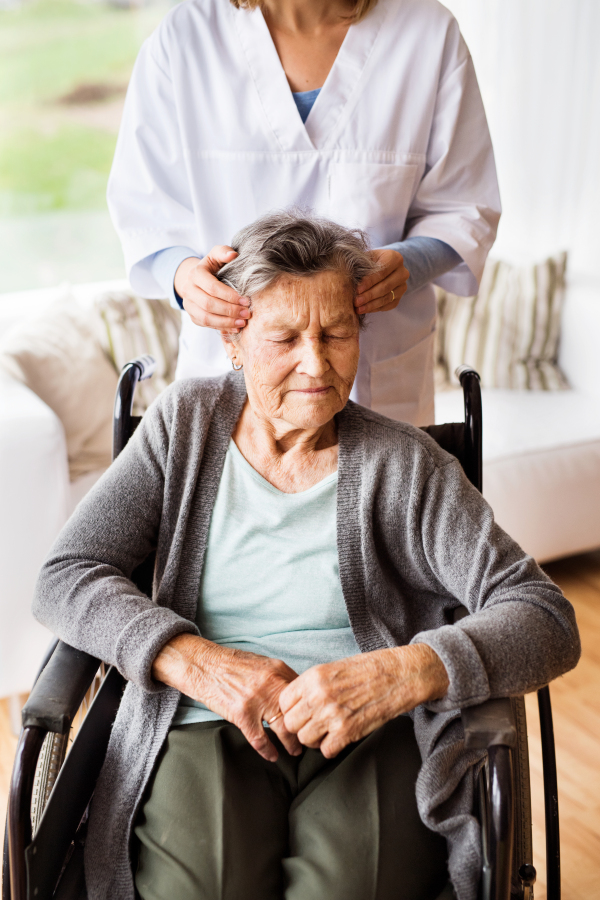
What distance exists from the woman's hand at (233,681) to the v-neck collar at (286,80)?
36.2 inches

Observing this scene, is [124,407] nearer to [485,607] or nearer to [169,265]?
[169,265]

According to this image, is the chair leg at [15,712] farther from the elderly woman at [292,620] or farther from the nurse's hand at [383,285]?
the nurse's hand at [383,285]

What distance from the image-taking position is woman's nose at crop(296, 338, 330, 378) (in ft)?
4.13

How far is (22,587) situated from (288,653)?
3.25 feet

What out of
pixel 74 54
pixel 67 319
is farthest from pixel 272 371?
pixel 74 54

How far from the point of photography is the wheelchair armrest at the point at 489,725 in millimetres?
1042

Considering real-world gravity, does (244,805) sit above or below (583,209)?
below

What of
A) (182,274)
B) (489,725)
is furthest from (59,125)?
(489,725)

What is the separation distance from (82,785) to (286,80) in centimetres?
123

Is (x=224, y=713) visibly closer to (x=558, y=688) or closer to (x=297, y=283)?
(x=297, y=283)

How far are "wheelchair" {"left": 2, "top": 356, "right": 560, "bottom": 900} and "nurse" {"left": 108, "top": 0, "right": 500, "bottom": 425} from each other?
17.2 inches

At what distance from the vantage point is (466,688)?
110 cm

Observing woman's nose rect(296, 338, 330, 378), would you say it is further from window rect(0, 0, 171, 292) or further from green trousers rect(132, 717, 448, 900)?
window rect(0, 0, 171, 292)

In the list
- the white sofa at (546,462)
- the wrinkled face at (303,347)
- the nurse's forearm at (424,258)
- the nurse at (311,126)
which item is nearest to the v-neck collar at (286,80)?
the nurse at (311,126)
